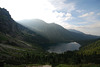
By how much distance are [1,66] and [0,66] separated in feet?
2.56

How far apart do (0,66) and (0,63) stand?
2.02 metres

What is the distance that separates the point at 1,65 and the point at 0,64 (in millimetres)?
899

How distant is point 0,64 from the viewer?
6350cm

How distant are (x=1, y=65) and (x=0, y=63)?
1432 mm

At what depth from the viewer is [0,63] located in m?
63.7

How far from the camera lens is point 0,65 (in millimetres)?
63094

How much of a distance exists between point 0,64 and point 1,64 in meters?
0.63

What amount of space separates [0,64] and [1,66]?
1444 mm

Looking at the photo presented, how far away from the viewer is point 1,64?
63938 millimetres

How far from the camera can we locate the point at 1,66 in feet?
207

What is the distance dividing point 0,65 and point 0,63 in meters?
1.29

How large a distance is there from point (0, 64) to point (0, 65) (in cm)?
68

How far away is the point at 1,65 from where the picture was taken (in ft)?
209
